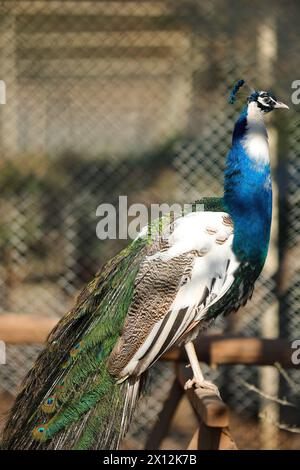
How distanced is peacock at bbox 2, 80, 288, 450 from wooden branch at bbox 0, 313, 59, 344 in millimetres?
456

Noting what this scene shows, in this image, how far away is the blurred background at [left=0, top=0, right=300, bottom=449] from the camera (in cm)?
238

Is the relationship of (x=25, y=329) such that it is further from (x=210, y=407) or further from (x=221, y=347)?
(x=210, y=407)

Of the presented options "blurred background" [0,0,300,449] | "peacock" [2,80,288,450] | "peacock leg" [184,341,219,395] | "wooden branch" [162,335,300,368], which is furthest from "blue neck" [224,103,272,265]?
"blurred background" [0,0,300,449]

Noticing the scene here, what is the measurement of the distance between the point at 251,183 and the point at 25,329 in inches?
34.8

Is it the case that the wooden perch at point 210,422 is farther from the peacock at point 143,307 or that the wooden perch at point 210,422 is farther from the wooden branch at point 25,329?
the wooden branch at point 25,329

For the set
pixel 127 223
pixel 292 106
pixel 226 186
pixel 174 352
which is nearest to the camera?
pixel 226 186

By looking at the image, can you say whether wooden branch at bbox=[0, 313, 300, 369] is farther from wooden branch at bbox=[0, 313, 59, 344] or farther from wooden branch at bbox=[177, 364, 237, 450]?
wooden branch at bbox=[177, 364, 237, 450]

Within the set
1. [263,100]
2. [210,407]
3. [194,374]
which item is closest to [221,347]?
[194,374]

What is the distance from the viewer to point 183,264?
5.01 ft

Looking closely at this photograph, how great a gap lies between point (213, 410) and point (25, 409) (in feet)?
1.40

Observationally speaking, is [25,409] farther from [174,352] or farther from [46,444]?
[174,352]

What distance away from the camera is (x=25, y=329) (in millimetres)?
2092

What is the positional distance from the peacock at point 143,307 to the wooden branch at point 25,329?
46 centimetres

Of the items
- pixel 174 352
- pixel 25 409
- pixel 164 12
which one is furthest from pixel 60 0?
pixel 25 409
